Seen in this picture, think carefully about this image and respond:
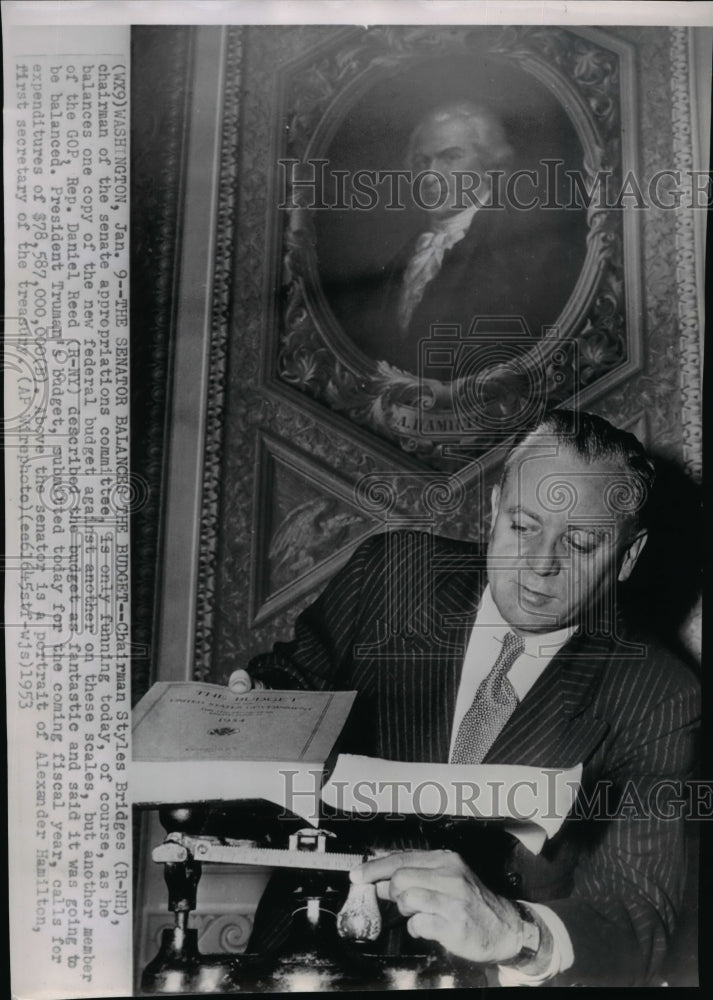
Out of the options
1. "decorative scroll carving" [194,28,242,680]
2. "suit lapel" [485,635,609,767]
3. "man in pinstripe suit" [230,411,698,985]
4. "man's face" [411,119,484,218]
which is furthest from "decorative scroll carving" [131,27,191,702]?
"suit lapel" [485,635,609,767]

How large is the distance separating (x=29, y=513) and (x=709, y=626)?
1.49 m

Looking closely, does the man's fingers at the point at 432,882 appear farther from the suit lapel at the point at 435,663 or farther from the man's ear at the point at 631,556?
the man's ear at the point at 631,556

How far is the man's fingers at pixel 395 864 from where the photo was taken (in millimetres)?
1838

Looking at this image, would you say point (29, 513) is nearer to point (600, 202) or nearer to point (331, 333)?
point (331, 333)

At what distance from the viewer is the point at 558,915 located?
1867mm

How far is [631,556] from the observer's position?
190 centimetres

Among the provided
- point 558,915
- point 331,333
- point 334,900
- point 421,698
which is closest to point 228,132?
point 331,333

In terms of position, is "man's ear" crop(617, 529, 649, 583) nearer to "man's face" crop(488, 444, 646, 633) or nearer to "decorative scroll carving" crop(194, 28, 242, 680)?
"man's face" crop(488, 444, 646, 633)

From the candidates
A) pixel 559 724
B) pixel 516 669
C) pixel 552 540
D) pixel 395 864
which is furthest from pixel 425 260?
pixel 395 864

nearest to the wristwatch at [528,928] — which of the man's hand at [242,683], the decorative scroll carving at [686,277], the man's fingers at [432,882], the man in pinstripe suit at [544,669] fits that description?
the man in pinstripe suit at [544,669]

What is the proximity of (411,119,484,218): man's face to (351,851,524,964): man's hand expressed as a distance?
54.0 inches

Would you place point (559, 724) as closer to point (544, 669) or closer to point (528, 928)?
point (544, 669)

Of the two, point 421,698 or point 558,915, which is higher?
point 421,698

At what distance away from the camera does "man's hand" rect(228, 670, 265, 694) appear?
1850 millimetres
